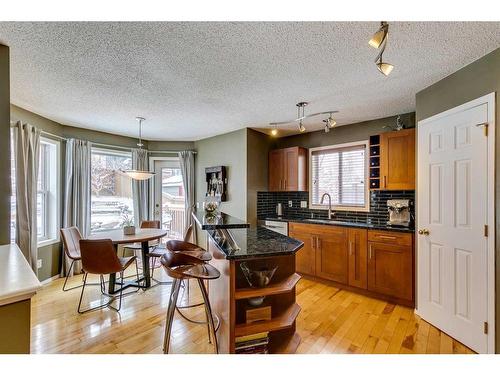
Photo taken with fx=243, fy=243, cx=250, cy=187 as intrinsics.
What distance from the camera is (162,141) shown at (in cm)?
504

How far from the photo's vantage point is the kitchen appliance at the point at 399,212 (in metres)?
3.11

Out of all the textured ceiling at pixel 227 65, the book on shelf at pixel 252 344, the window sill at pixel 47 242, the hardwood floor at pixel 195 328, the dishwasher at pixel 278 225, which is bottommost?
the hardwood floor at pixel 195 328

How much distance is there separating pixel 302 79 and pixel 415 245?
7.03 ft

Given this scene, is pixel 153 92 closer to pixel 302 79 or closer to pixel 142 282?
pixel 302 79

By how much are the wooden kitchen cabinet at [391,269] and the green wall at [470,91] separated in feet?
3.04

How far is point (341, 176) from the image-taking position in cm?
Result: 391

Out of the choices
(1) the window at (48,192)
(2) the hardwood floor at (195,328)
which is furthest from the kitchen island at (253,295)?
(1) the window at (48,192)

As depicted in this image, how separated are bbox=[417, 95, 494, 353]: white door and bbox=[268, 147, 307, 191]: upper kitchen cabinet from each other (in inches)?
71.5

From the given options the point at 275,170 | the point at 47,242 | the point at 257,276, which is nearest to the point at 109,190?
the point at 47,242

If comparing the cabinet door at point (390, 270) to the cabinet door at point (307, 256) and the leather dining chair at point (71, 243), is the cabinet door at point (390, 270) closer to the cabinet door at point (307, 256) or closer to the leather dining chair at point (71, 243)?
the cabinet door at point (307, 256)

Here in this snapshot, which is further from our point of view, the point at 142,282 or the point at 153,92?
the point at 142,282

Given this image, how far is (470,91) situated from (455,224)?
3.70 feet

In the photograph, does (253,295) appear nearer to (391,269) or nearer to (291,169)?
(391,269)

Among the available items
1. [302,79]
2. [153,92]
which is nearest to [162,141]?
[153,92]
